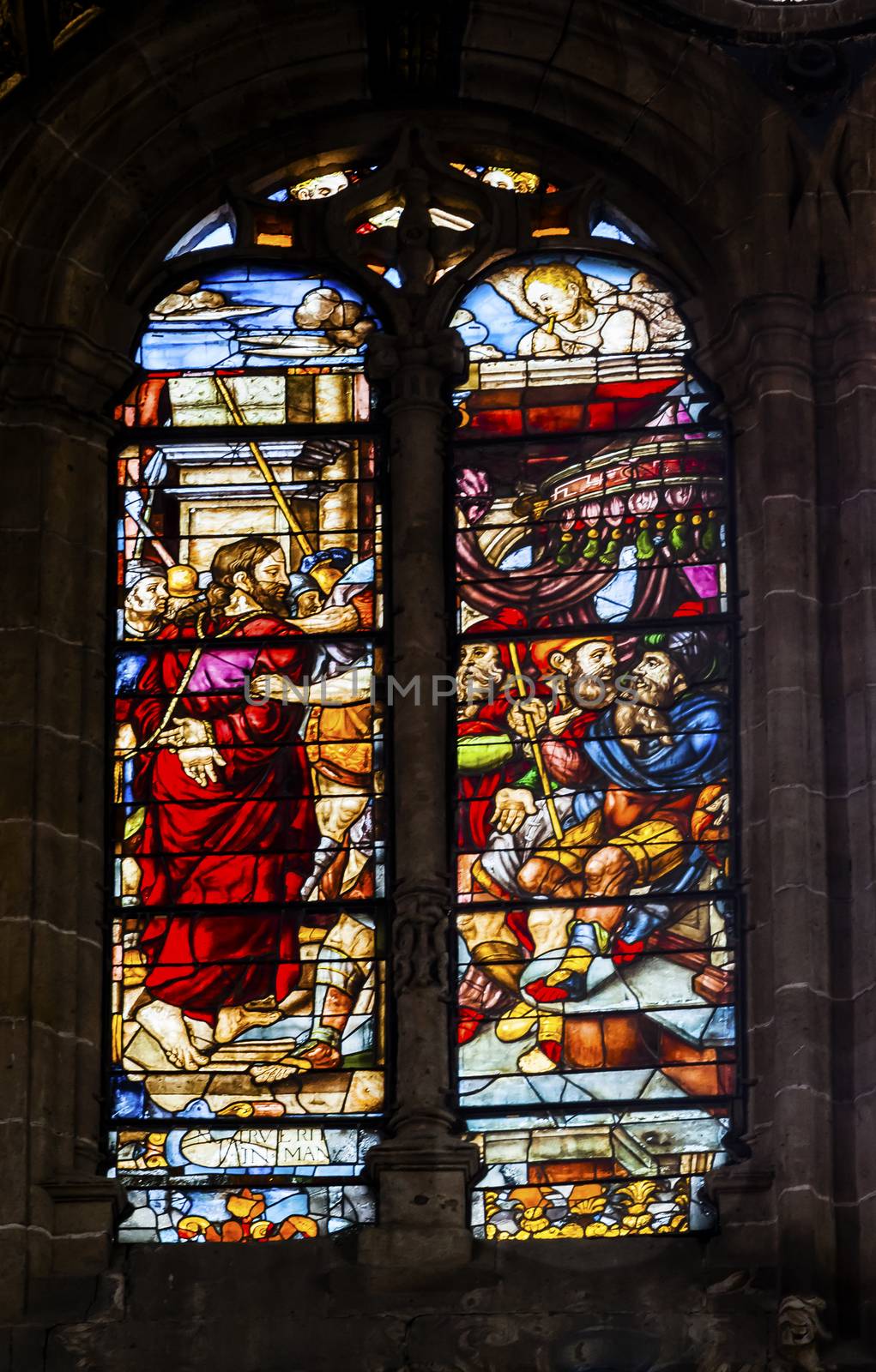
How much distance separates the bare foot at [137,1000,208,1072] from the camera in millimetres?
18672

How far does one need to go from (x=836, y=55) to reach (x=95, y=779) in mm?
4806

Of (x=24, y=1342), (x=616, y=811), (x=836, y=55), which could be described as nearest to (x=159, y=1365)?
(x=24, y=1342)

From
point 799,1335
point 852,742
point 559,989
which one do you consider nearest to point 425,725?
point 559,989

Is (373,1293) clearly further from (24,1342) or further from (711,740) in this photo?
(711,740)

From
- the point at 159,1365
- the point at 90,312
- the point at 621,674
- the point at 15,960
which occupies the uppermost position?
the point at 90,312

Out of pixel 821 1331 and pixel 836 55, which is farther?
pixel 836 55

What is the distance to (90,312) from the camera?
20.1 meters

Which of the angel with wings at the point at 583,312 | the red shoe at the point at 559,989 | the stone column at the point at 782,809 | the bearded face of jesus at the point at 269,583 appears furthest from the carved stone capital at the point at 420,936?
the angel with wings at the point at 583,312

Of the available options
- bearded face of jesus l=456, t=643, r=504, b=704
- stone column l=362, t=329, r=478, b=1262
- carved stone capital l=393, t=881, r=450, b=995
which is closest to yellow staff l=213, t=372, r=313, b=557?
stone column l=362, t=329, r=478, b=1262

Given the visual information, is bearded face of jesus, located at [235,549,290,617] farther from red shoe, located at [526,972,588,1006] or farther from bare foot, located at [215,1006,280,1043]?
red shoe, located at [526,972,588,1006]

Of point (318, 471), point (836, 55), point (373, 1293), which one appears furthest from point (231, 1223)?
point (836, 55)

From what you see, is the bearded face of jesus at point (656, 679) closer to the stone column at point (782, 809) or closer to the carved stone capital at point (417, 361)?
the stone column at point (782, 809)

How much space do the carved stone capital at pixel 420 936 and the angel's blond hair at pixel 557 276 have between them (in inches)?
127

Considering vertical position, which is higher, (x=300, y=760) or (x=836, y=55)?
(x=836, y=55)
